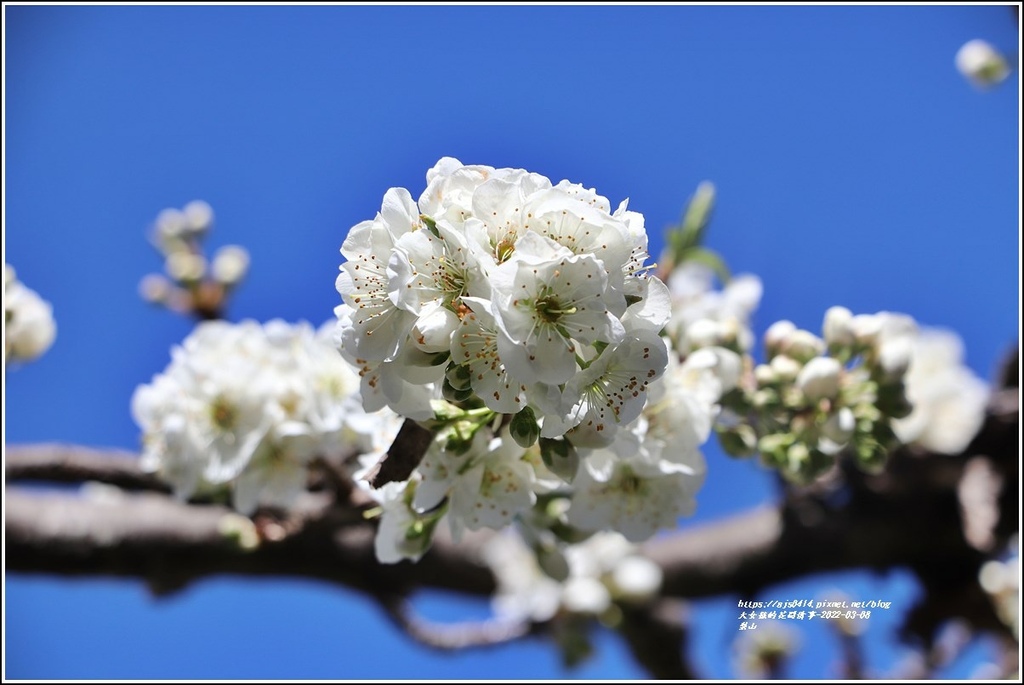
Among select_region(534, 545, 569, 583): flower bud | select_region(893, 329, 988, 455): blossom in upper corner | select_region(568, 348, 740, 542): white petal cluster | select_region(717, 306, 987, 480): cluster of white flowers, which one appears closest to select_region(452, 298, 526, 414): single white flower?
select_region(568, 348, 740, 542): white petal cluster

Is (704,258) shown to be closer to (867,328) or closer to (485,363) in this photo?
(867,328)

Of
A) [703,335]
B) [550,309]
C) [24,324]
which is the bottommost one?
[550,309]

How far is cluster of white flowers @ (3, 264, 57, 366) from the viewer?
2.11 meters

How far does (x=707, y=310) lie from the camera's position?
2.06 m

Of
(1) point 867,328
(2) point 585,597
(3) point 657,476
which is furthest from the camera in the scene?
(2) point 585,597

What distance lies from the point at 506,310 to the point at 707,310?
4.14 ft

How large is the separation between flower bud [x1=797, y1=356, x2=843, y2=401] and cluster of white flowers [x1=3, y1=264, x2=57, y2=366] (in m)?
2.01

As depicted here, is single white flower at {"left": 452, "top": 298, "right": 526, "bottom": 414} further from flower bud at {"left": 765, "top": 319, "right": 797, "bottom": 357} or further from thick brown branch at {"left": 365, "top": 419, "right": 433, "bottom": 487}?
flower bud at {"left": 765, "top": 319, "right": 797, "bottom": 357}

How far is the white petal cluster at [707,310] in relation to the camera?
5.96ft


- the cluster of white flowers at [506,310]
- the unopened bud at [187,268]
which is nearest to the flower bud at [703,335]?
the cluster of white flowers at [506,310]

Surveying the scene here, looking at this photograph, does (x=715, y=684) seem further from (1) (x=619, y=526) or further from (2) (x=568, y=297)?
(2) (x=568, y=297)

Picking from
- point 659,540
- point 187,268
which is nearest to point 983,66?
point 659,540

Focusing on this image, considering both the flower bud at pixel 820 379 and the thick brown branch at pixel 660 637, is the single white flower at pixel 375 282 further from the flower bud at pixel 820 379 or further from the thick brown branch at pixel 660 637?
the thick brown branch at pixel 660 637

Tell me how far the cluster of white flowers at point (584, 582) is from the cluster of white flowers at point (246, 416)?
130 centimetres
